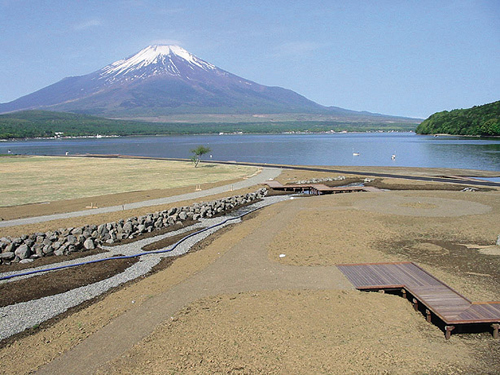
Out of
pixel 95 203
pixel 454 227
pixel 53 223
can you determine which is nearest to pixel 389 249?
pixel 454 227

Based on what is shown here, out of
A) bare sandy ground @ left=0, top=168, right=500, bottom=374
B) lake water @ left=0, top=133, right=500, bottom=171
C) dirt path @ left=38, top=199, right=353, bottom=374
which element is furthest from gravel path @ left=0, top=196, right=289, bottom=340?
lake water @ left=0, top=133, right=500, bottom=171

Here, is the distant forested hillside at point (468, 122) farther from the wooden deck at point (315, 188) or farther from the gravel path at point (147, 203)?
the gravel path at point (147, 203)

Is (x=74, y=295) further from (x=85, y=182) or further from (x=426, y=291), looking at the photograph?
(x=85, y=182)

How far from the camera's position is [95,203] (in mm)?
28234

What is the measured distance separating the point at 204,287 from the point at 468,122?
488ft

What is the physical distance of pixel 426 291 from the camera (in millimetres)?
10805

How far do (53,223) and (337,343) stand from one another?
707 inches

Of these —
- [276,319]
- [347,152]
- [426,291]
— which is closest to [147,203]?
[276,319]

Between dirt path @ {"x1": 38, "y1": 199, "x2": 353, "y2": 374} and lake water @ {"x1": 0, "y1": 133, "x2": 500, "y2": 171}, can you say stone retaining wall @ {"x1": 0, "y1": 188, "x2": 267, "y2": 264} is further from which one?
lake water @ {"x1": 0, "y1": 133, "x2": 500, "y2": 171}

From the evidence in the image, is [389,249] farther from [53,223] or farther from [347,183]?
[347,183]

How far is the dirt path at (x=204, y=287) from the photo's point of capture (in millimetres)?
8516

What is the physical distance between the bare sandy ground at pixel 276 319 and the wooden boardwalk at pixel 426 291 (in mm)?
347

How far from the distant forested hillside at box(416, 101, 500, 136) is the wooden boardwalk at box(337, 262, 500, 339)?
414 feet

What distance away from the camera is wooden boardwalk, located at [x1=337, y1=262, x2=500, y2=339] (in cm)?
917
